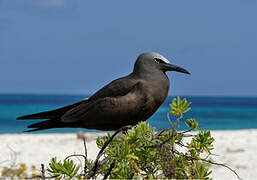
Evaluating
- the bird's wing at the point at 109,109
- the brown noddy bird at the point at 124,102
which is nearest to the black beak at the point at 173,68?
the brown noddy bird at the point at 124,102

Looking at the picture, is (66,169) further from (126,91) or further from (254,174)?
(254,174)

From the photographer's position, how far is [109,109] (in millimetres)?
3395

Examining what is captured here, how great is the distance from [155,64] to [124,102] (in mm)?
477

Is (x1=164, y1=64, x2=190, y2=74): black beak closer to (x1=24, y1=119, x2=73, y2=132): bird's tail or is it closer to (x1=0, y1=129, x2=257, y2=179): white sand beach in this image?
(x1=24, y1=119, x2=73, y2=132): bird's tail

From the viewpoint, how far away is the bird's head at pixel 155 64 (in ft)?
11.1

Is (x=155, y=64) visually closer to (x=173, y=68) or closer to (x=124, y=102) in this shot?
(x=173, y=68)

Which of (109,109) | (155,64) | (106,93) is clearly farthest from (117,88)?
(155,64)

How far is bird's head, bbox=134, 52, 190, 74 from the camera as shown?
339 centimetres

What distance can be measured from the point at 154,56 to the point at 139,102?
0.49 m

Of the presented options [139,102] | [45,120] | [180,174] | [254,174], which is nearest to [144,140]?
[180,174]

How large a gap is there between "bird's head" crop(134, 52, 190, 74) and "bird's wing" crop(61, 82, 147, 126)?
0.18 meters

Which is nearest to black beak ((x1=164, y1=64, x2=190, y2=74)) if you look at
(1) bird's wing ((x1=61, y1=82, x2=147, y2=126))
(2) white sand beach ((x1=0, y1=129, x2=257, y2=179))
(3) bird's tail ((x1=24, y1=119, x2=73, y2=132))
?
(1) bird's wing ((x1=61, y1=82, x2=147, y2=126))

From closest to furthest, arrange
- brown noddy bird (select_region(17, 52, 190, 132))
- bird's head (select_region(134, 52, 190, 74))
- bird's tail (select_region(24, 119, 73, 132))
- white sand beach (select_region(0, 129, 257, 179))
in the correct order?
brown noddy bird (select_region(17, 52, 190, 132)), bird's head (select_region(134, 52, 190, 74)), bird's tail (select_region(24, 119, 73, 132)), white sand beach (select_region(0, 129, 257, 179))

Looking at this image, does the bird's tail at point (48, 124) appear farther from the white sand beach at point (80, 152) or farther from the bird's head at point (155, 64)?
the white sand beach at point (80, 152)
